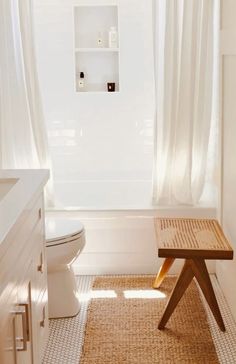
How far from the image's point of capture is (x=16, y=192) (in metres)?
2.18

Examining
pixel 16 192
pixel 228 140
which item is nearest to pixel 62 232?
pixel 16 192

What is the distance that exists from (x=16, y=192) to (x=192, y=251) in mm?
1038

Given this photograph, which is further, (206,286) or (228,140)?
(228,140)

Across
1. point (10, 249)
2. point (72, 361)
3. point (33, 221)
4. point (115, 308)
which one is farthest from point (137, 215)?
point (10, 249)

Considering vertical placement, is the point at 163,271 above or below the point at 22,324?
below

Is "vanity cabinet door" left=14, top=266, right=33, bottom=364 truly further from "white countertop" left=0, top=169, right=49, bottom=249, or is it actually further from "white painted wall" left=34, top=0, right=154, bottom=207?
"white painted wall" left=34, top=0, right=154, bottom=207

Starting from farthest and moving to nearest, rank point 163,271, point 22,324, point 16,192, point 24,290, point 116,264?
point 116,264 → point 163,271 → point 16,192 → point 24,290 → point 22,324

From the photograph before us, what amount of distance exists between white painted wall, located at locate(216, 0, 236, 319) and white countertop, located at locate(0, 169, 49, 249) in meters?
1.10

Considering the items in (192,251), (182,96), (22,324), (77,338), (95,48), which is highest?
(95,48)

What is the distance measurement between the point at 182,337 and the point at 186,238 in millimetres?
490

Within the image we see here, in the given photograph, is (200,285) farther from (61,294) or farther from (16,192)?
(16,192)

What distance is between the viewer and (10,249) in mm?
1782

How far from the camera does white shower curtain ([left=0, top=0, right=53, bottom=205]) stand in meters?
3.61

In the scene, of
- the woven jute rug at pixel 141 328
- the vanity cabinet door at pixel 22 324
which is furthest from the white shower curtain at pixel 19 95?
the vanity cabinet door at pixel 22 324
